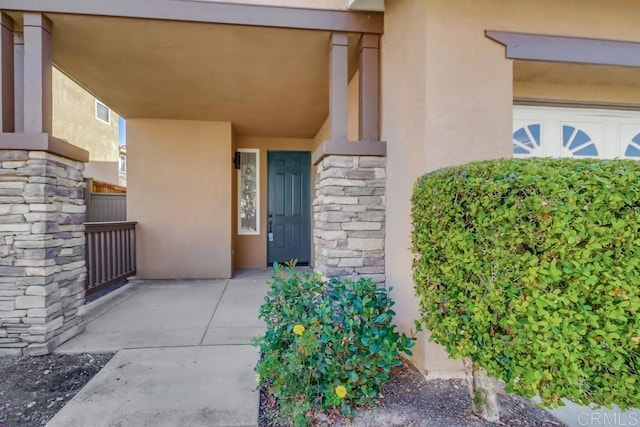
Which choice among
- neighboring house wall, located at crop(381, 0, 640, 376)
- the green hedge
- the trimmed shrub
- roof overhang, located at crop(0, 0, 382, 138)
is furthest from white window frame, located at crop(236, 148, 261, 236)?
the green hedge

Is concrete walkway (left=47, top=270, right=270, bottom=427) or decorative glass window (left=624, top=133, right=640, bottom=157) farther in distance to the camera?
decorative glass window (left=624, top=133, right=640, bottom=157)

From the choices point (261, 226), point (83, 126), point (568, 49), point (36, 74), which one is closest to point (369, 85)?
point (568, 49)

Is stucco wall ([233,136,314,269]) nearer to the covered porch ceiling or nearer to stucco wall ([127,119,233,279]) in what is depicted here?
stucco wall ([127,119,233,279])

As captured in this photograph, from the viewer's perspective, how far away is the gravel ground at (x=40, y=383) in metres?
1.82

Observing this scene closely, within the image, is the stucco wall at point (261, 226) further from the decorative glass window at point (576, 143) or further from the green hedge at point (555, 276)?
the green hedge at point (555, 276)

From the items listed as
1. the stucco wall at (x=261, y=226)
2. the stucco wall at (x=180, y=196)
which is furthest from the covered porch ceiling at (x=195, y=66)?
the stucco wall at (x=261, y=226)

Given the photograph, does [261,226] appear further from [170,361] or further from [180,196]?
[170,361]

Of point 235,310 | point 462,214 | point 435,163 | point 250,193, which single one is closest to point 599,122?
point 435,163

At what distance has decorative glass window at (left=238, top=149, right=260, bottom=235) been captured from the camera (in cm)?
604

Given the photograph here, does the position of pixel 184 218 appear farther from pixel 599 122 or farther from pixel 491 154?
pixel 599 122

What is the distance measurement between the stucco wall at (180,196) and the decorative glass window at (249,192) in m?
0.85

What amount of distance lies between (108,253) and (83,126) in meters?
8.27

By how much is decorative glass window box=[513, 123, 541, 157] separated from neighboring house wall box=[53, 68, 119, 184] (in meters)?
9.75

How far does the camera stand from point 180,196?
512 cm
